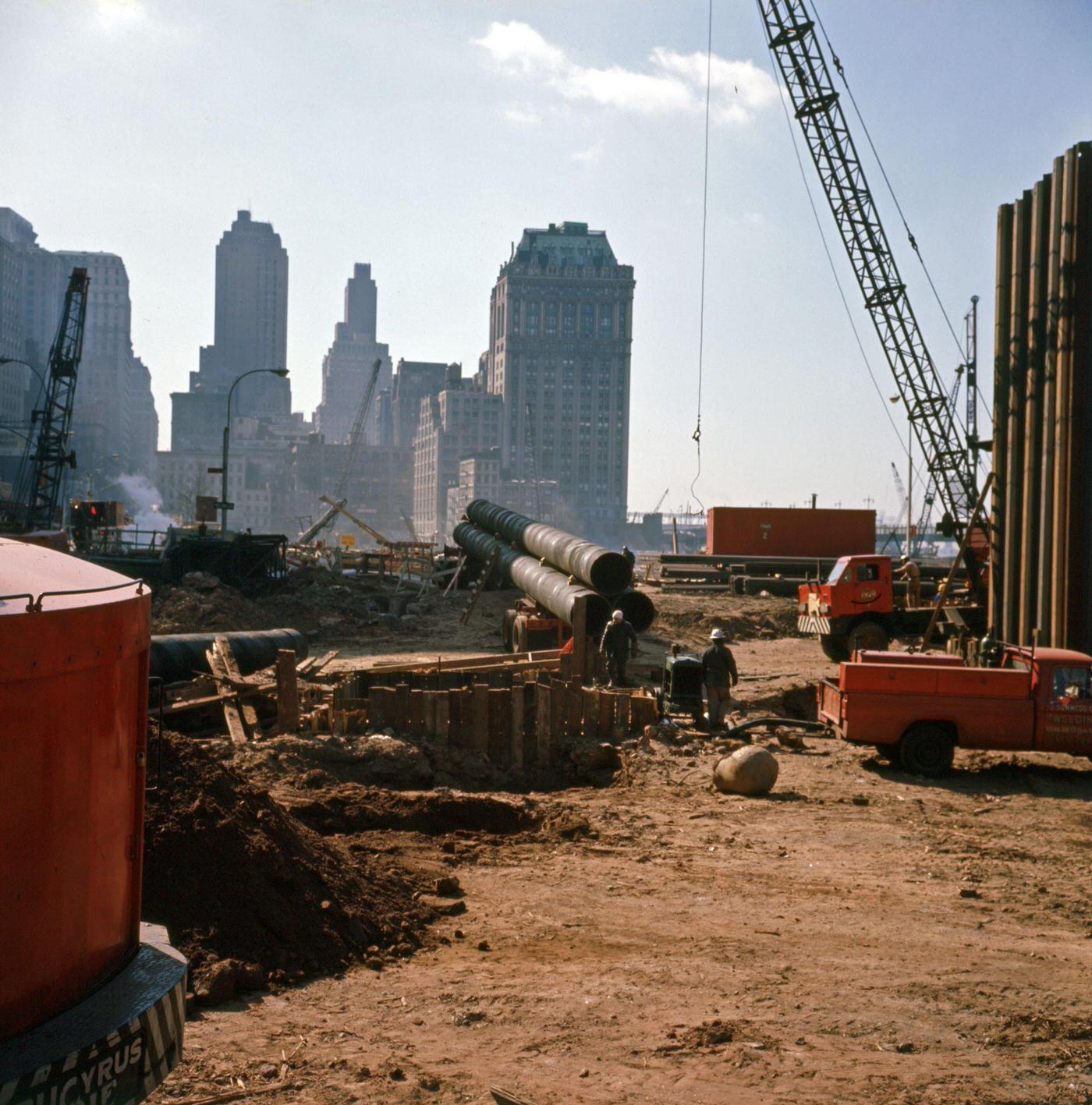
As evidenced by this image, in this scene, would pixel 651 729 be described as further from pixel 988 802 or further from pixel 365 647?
pixel 365 647

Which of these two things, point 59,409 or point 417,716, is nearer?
point 417,716

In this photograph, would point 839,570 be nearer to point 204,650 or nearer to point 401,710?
point 401,710

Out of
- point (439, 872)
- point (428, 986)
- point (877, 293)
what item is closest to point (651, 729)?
point (439, 872)

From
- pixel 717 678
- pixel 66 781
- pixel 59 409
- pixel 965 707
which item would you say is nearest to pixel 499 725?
pixel 717 678

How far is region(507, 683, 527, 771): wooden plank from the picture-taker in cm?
1538

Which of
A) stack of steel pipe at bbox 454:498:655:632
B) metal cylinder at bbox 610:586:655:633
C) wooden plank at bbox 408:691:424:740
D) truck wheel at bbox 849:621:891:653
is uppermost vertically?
stack of steel pipe at bbox 454:498:655:632

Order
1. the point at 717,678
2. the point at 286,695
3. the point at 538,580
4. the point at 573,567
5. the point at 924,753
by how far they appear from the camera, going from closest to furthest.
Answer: the point at 286,695
the point at 924,753
the point at 717,678
the point at 573,567
the point at 538,580

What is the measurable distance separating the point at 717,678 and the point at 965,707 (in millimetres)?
3662

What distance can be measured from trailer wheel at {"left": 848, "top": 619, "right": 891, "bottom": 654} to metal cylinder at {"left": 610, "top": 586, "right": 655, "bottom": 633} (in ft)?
15.6

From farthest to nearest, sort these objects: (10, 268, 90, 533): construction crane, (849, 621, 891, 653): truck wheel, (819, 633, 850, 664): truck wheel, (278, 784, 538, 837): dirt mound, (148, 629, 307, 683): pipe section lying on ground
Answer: (10, 268, 90, 533): construction crane
(819, 633, 850, 664): truck wheel
(849, 621, 891, 653): truck wheel
(148, 629, 307, 683): pipe section lying on ground
(278, 784, 538, 837): dirt mound

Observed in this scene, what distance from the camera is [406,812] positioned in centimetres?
1215

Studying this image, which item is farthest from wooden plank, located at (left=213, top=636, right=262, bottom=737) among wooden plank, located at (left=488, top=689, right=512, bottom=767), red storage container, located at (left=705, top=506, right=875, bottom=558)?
red storage container, located at (left=705, top=506, right=875, bottom=558)

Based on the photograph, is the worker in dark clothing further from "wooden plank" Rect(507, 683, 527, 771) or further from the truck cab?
the truck cab

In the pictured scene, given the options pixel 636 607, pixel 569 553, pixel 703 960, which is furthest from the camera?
pixel 569 553
